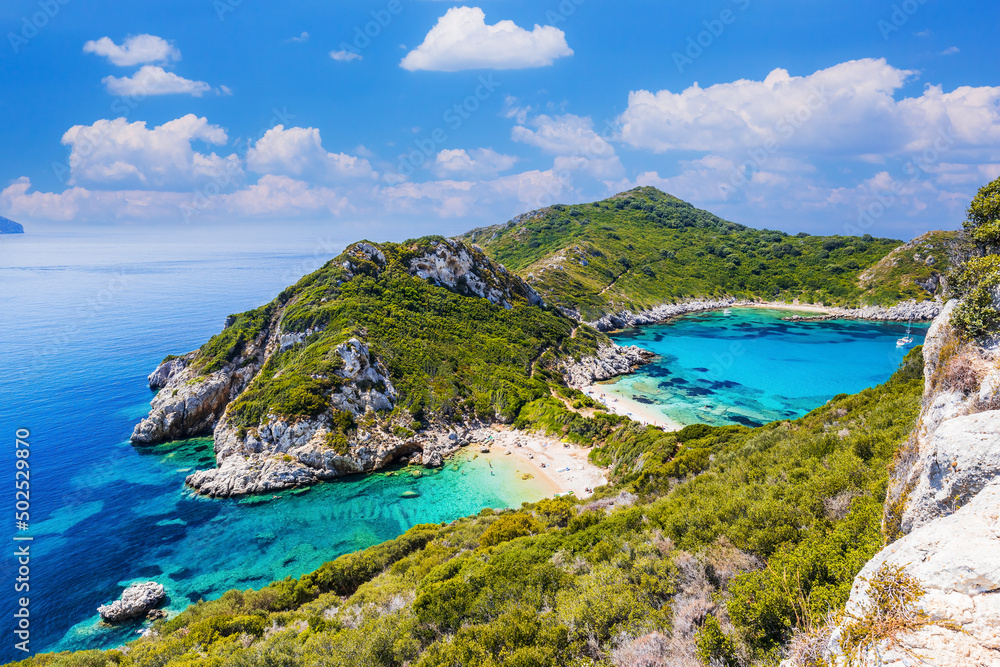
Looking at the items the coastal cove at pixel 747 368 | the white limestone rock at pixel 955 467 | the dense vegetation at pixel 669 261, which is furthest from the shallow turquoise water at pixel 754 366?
the white limestone rock at pixel 955 467

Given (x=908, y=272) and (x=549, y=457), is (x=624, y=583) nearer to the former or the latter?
(x=549, y=457)

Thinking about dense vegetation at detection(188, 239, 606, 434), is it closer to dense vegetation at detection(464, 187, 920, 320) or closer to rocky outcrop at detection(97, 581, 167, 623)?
rocky outcrop at detection(97, 581, 167, 623)

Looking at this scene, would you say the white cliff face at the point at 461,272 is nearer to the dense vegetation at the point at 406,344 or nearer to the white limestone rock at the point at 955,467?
Result: the dense vegetation at the point at 406,344

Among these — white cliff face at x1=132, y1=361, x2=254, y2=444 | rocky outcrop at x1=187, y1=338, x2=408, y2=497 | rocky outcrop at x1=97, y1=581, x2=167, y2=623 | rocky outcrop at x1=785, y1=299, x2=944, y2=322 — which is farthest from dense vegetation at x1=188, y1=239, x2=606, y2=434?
rocky outcrop at x1=785, y1=299, x2=944, y2=322

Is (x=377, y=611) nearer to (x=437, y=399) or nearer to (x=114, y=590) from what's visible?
(x=114, y=590)

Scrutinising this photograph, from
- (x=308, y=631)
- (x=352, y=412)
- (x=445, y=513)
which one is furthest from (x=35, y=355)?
(x=308, y=631)

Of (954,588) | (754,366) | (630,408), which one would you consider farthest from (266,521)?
(754,366)
